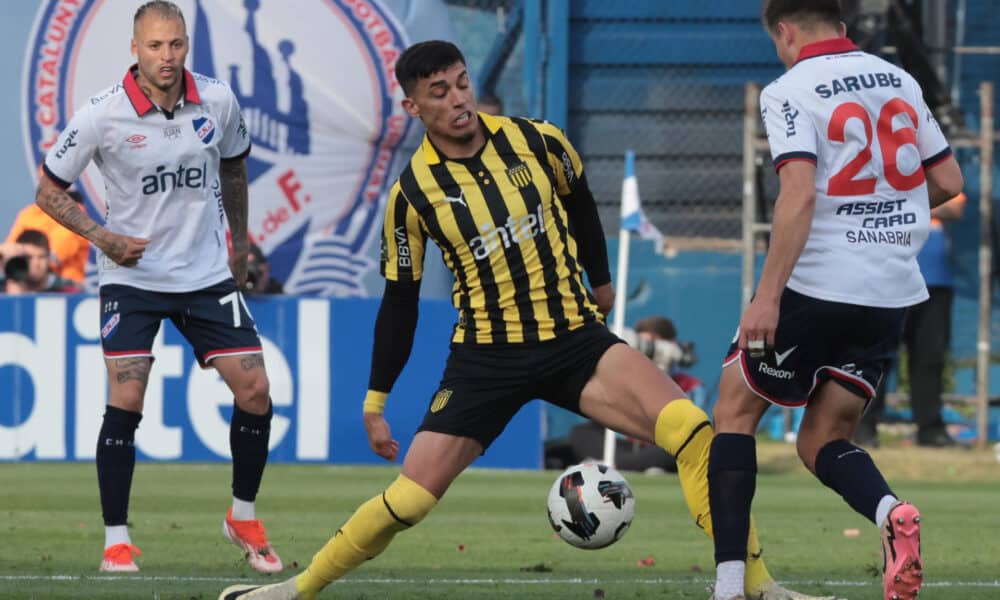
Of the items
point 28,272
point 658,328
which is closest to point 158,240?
point 28,272

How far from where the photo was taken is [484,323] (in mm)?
6148

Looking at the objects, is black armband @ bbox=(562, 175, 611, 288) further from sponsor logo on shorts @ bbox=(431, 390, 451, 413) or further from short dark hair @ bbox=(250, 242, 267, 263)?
short dark hair @ bbox=(250, 242, 267, 263)

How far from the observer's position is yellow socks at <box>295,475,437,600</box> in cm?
589

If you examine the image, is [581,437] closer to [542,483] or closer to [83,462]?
[542,483]

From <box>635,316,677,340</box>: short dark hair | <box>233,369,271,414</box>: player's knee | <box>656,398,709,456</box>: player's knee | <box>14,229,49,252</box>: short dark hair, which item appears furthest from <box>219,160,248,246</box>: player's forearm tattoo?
<box>635,316,677,340</box>: short dark hair

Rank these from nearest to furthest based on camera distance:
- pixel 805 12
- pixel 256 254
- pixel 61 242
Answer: pixel 805 12, pixel 256 254, pixel 61 242

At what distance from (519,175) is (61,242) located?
8.75 m

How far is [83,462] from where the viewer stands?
13.1 meters

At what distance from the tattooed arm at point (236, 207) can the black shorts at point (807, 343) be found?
296cm

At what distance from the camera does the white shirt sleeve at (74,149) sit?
7719 millimetres

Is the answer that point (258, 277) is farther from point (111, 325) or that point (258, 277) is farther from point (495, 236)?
point (495, 236)

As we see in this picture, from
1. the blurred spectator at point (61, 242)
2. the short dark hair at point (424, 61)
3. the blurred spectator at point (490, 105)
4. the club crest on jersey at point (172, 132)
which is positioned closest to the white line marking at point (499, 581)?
the club crest on jersey at point (172, 132)

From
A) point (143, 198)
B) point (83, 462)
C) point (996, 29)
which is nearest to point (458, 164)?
point (143, 198)

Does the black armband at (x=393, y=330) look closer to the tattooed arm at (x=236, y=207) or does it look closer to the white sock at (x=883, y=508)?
the white sock at (x=883, y=508)
